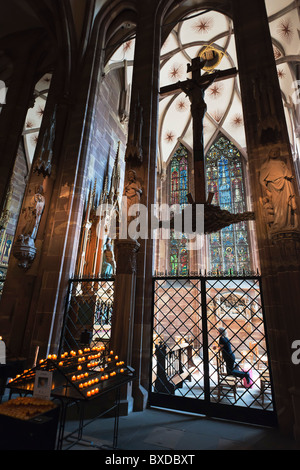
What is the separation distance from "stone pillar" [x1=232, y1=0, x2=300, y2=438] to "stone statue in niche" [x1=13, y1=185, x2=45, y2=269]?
198 inches

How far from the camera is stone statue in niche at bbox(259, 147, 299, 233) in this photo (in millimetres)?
4266

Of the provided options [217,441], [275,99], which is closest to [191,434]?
[217,441]

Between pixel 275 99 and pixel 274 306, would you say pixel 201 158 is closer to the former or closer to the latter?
pixel 275 99

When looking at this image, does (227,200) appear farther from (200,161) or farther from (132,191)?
(132,191)

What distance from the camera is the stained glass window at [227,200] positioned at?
12812mm

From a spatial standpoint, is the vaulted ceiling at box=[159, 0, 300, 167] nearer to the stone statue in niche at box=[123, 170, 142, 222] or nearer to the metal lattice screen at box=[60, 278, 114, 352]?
the stone statue in niche at box=[123, 170, 142, 222]

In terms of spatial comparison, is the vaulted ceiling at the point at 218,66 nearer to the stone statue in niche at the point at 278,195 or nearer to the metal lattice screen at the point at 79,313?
the stone statue in niche at the point at 278,195

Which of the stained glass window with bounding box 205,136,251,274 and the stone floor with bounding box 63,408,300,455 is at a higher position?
the stained glass window with bounding box 205,136,251,274

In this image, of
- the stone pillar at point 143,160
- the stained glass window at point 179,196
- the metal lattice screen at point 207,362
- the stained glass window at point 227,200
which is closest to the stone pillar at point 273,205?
the metal lattice screen at point 207,362

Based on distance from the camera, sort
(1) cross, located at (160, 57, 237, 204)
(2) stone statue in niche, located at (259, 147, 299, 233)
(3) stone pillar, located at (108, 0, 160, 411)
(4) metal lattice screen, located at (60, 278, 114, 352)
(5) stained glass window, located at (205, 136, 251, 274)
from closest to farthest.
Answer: (2) stone statue in niche, located at (259, 147, 299, 233)
(3) stone pillar, located at (108, 0, 160, 411)
(1) cross, located at (160, 57, 237, 204)
(4) metal lattice screen, located at (60, 278, 114, 352)
(5) stained glass window, located at (205, 136, 251, 274)

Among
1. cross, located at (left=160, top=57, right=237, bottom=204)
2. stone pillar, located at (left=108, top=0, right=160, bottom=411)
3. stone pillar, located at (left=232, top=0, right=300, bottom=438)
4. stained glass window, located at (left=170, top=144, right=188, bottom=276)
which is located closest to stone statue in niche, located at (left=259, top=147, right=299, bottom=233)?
stone pillar, located at (left=232, top=0, right=300, bottom=438)

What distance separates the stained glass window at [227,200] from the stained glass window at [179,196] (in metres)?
1.34

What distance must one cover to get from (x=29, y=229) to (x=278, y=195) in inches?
217
